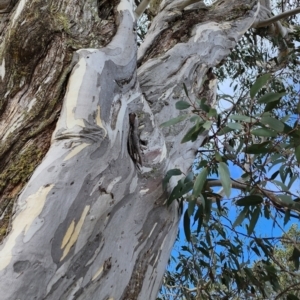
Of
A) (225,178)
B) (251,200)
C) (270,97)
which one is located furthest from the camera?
(251,200)

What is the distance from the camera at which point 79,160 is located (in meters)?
0.85

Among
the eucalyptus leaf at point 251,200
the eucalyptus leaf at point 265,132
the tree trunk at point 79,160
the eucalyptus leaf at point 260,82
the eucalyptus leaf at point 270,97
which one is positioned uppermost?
the eucalyptus leaf at point 270,97

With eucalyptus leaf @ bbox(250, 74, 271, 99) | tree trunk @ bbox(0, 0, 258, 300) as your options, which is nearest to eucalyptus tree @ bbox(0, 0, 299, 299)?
tree trunk @ bbox(0, 0, 258, 300)

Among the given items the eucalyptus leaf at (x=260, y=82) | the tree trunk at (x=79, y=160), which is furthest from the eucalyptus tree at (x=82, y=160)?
the eucalyptus leaf at (x=260, y=82)

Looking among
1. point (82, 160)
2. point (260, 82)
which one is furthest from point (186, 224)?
point (82, 160)

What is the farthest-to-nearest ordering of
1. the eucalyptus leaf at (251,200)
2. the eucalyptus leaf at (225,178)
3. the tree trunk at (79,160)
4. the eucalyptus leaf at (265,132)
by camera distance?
the eucalyptus leaf at (251,200), the eucalyptus leaf at (265,132), the eucalyptus leaf at (225,178), the tree trunk at (79,160)

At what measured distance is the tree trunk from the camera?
2.48ft

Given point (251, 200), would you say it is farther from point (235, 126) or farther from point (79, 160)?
point (79, 160)

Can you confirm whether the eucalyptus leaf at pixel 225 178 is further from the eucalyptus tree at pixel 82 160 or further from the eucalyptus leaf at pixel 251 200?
the eucalyptus leaf at pixel 251 200

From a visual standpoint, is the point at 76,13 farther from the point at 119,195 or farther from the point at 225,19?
the point at 225,19

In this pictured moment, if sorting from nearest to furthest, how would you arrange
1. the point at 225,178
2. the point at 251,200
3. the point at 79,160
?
1. the point at 79,160
2. the point at 225,178
3. the point at 251,200

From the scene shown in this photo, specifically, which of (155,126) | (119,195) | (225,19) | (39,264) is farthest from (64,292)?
(225,19)

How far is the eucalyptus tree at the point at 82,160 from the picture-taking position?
29.9 inches

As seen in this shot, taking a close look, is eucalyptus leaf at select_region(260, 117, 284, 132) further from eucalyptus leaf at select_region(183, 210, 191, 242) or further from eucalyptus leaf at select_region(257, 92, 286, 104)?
eucalyptus leaf at select_region(183, 210, 191, 242)
